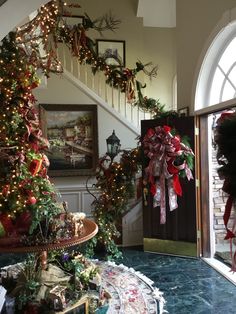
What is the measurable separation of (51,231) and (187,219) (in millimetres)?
2476

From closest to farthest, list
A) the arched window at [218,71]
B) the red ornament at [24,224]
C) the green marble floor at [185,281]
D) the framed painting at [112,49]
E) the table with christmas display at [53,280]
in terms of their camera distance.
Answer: the table with christmas display at [53,280], the red ornament at [24,224], the green marble floor at [185,281], the arched window at [218,71], the framed painting at [112,49]

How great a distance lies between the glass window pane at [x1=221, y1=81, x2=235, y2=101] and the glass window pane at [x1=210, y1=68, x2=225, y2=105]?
134 millimetres

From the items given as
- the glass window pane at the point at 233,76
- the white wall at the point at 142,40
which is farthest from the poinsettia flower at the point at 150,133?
the white wall at the point at 142,40

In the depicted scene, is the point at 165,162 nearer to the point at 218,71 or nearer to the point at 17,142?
the point at 218,71

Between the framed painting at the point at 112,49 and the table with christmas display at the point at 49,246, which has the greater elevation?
the framed painting at the point at 112,49

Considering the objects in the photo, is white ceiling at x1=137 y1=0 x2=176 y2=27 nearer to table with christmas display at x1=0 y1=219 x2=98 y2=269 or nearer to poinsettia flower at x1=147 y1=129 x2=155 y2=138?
poinsettia flower at x1=147 y1=129 x2=155 y2=138

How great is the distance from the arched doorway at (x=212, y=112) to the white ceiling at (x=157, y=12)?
3.81 m

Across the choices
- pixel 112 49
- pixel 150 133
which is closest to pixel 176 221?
pixel 150 133

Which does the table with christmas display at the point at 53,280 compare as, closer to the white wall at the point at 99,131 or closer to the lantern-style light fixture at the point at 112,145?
the lantern-style light fixture at the point at 112,145

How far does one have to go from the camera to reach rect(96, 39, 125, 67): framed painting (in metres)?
7.52

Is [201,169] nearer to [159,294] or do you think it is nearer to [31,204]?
[159,294]

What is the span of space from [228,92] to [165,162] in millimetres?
1261

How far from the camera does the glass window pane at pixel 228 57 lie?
432 cm

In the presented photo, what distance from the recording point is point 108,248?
489 centimetres
